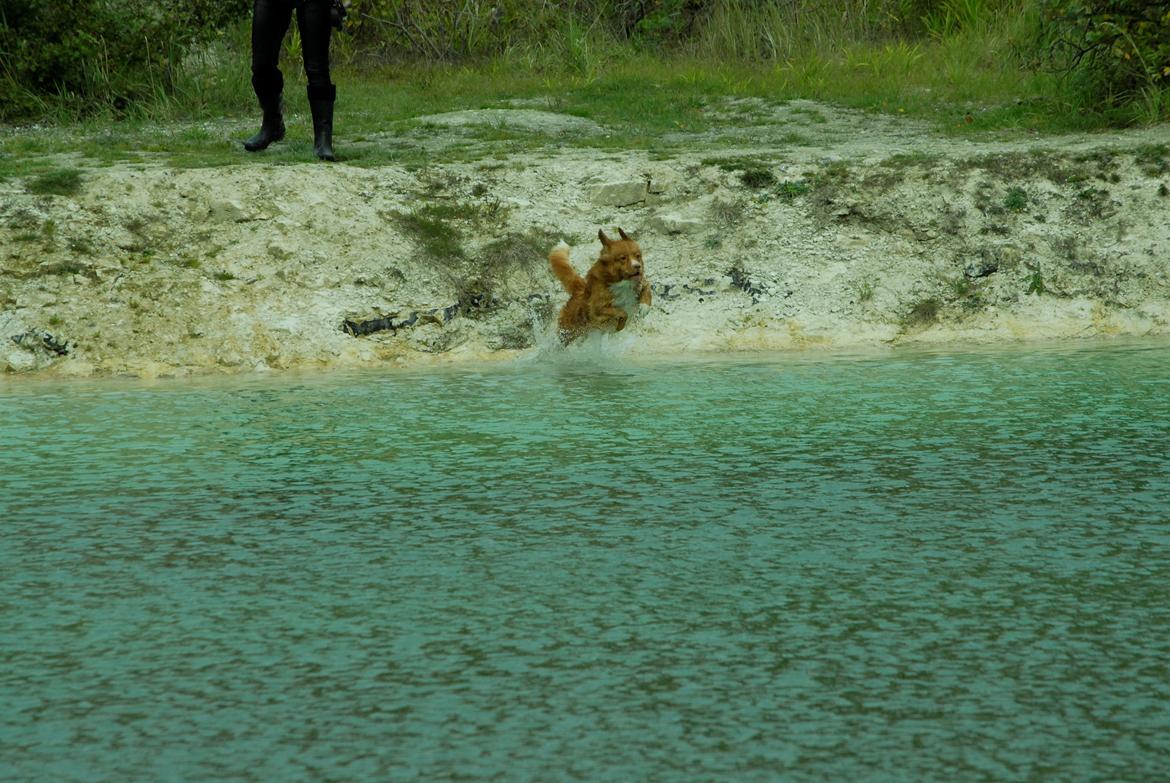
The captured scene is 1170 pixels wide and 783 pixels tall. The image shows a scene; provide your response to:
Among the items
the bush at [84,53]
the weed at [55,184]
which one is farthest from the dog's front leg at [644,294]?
the bush at [84,53]

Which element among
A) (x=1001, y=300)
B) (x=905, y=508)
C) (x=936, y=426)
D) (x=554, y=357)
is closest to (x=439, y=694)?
(x=905, y=508)

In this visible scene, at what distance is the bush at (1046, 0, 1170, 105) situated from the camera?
1191 cm

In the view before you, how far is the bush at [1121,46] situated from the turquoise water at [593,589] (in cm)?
554

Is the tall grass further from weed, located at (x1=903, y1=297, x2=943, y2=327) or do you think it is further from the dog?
the dog

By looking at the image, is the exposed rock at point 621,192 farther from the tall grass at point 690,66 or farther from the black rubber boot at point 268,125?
the tall grass at point 690,66

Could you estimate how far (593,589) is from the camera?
14.4 feet

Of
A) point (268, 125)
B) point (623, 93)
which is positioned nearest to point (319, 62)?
point (268, 125)

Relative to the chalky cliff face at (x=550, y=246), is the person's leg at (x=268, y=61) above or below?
above

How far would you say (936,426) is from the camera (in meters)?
6.61

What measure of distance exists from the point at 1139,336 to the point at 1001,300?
2.83 ft

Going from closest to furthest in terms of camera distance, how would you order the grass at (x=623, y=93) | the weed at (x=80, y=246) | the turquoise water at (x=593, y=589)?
the turquoise water at (x=593, y=589) < the weed at (x=80, y=246) < the grass at (x=623, y=93)

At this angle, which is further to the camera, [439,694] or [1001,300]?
[1001,300]

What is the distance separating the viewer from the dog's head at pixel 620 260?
8.87 m

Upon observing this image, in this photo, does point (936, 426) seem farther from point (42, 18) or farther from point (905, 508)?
point (42, 18)
